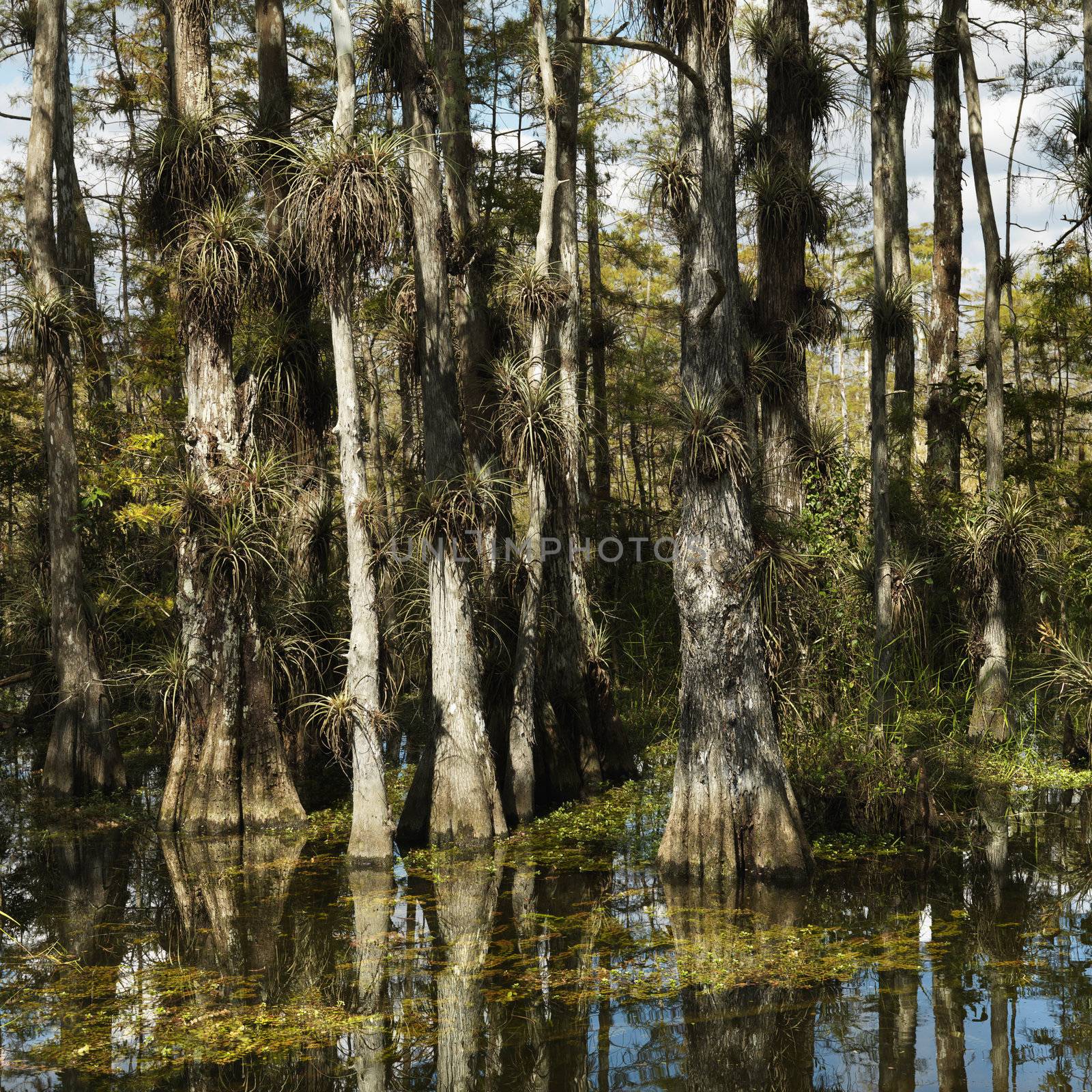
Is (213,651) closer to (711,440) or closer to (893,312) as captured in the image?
(711,440)

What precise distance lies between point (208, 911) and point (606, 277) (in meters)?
25.8

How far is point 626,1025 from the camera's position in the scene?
602 centimetres

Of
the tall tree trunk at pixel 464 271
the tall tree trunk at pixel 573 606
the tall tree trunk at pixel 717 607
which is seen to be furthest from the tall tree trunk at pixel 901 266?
the tall tree trunk at pixel 717 607

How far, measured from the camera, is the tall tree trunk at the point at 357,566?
30.9 feet

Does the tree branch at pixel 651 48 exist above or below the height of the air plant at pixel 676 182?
above

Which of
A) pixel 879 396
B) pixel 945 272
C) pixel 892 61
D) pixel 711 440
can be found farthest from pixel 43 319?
pixel 945 272

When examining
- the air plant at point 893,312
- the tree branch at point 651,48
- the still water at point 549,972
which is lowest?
the still water at point 549,972

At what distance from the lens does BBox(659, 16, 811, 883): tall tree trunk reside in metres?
8.57

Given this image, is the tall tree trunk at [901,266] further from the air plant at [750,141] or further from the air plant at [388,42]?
the air plant at [388,42]

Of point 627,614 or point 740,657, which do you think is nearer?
point 740,657

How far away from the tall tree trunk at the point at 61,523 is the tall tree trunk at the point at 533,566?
497cm

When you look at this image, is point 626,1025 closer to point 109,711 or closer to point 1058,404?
point 109,711

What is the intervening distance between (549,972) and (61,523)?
872 cm

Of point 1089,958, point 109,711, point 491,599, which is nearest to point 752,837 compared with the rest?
point 1089,958
